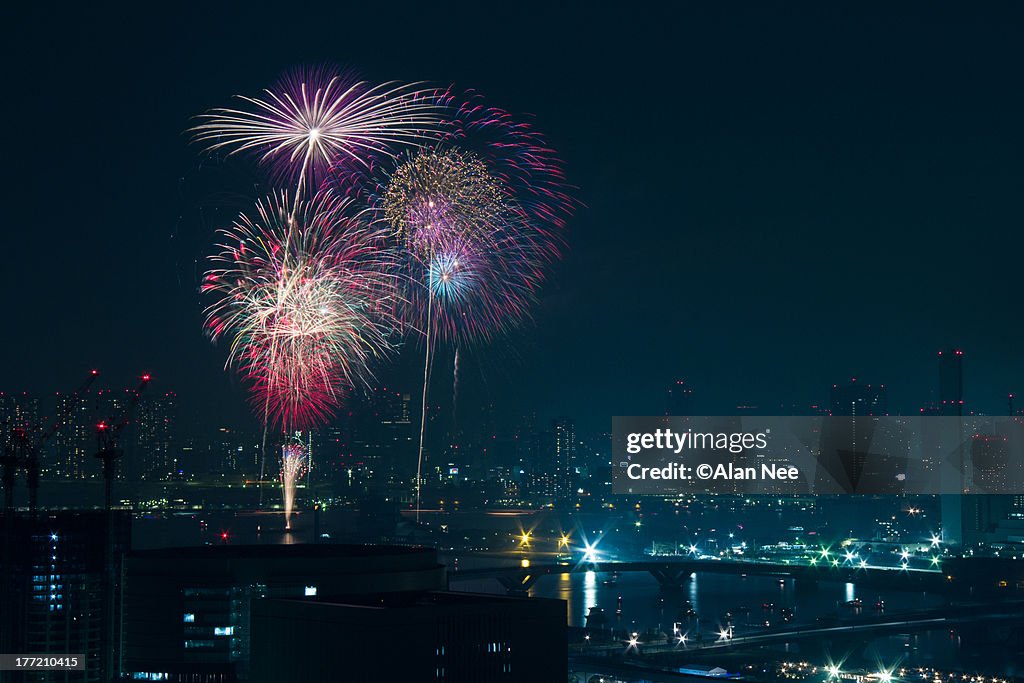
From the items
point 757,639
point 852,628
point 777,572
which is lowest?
point 757,639

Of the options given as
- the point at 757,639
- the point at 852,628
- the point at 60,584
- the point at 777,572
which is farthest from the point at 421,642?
the point at 777,572

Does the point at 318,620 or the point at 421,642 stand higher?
the point at 318,620

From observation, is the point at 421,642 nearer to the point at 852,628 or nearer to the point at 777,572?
the point at 852,628

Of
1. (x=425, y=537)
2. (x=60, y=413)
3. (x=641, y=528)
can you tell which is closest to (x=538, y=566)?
(x=425, y=537)

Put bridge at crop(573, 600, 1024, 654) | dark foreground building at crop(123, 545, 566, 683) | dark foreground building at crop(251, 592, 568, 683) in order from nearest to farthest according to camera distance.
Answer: dark foreground building at crop(251, 592, 568, 683) < dark foreground building at crop(123, 545, 566, 683) < bridge at crop(573, 600, 1024, 654)

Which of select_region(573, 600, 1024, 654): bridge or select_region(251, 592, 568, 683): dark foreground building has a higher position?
select_region(251, 592, 568, 683): dark foreground building

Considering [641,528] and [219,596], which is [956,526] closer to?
[641,528]

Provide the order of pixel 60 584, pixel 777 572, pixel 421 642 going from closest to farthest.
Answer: pixel 421 642 → pixel 60 584 → pixel 777 572

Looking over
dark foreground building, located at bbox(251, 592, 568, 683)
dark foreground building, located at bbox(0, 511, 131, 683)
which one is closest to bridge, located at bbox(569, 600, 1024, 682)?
dark foreground building, located at bbox(0, 511, 131, 683)

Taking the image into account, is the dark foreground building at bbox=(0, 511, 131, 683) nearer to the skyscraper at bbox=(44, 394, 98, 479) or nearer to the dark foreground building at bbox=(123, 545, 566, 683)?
the dark foreground building at bbox=(123, 545, 566, 683)
